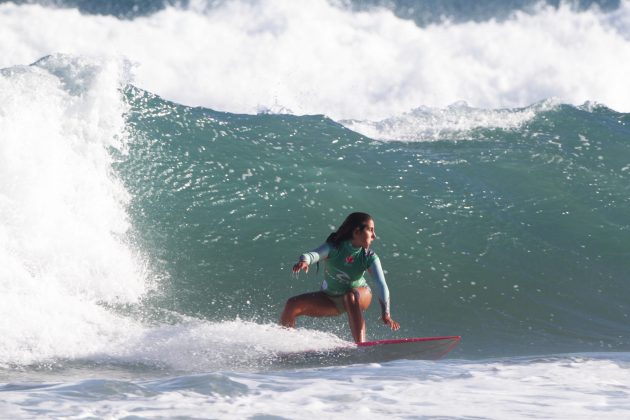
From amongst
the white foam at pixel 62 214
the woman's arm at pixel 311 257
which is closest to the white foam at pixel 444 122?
the white foam at pixel 62 214

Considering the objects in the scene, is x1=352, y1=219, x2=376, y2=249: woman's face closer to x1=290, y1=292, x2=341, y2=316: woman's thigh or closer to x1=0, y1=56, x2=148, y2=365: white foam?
x1=290, y1=292, x2=341, y2=316: woman's thigh

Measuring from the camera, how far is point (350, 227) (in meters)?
6.73

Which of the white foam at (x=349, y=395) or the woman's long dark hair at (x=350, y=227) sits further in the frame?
the woman's long dark hair at (x=350, y=227)

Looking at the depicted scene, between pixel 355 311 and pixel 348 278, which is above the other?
pixel 348 278

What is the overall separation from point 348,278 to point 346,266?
0.34 feet

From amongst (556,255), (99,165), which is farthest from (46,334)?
(556,255)

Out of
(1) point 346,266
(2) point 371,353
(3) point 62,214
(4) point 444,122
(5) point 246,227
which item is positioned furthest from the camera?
(4) point 444,122

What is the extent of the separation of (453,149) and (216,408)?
395 inches

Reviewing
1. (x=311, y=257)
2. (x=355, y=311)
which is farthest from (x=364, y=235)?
(x=355, y=311)

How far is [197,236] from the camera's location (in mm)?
9727

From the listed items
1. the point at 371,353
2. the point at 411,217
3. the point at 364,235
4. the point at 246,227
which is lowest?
the point at 371,353

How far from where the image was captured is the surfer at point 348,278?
6.68 m

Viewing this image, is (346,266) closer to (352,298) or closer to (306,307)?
(352,298)

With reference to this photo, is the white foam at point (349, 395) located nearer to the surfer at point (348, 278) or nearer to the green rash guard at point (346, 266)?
the surfer at point (348, 278)
